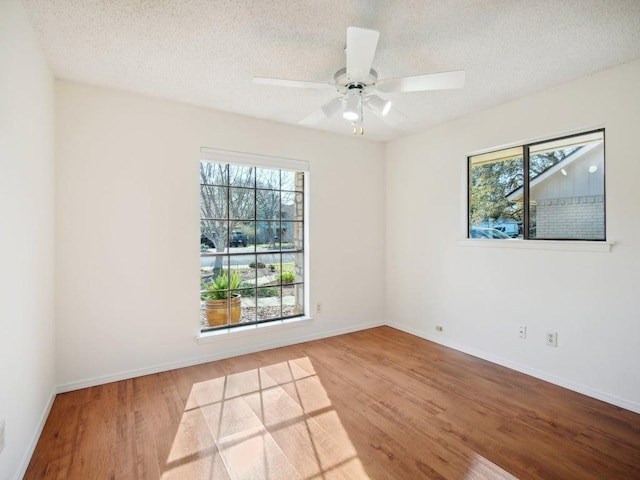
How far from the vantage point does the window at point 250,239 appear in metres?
3.45

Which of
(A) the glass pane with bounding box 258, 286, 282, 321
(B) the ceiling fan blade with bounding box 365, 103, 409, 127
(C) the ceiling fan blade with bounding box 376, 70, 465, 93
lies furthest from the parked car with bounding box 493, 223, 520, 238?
(A) the glass pane with bounding box 258, 286, 282, 321

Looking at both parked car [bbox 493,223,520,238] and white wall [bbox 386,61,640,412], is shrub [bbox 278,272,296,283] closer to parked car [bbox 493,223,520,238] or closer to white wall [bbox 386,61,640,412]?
white wall [bbox 386,61,640,412]

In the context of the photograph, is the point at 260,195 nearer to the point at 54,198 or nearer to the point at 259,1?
the point at 54,198

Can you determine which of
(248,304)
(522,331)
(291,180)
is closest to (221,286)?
(248,304)

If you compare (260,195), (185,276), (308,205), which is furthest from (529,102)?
(185,276)

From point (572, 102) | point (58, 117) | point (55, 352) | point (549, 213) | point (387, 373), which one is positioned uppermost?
point (572, 102)

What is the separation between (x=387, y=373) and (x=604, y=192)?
236cm

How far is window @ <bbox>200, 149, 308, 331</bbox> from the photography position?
3451 mm

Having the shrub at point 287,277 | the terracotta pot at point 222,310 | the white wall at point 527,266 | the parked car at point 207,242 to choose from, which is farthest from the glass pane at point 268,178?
the white wall at point 527,266

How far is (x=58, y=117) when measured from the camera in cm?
264

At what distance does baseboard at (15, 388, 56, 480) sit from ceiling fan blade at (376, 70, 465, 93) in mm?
3022

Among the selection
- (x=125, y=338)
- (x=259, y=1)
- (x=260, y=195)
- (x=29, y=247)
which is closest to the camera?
(x=259, y=1)

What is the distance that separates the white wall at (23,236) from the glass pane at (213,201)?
1247 mm

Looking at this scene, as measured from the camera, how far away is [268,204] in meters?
3.81
